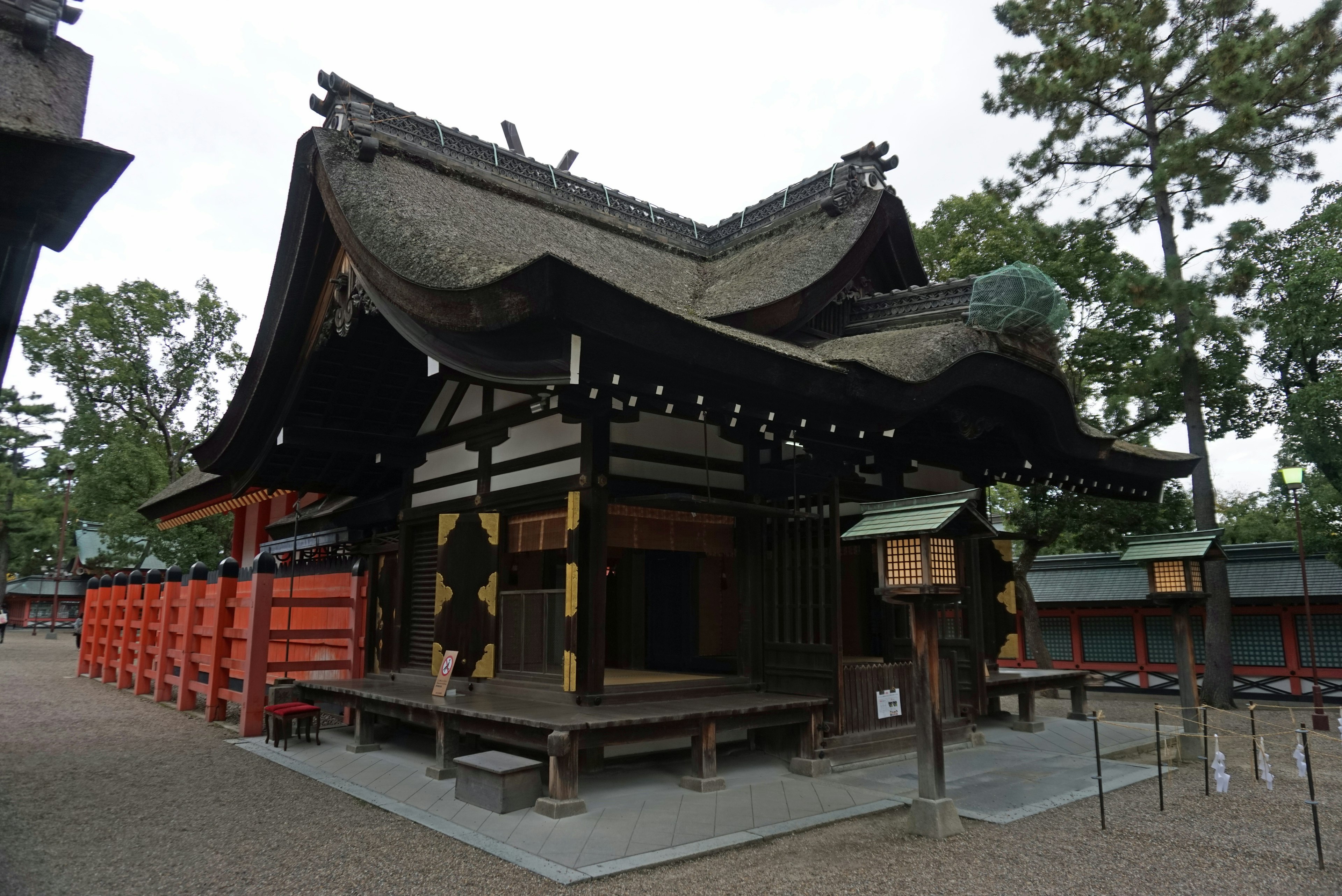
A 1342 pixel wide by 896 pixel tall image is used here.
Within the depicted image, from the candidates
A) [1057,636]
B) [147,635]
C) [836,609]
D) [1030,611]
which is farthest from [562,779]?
[1057,636]

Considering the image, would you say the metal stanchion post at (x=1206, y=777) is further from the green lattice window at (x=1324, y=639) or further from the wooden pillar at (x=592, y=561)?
the green lattice window at (x=1324, y=639)

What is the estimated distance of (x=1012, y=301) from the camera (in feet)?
27.0

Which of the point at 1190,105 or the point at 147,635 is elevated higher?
the point at 1190,105

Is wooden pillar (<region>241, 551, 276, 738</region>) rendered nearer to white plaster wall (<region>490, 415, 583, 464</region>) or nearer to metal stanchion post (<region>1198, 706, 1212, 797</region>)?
white plaster wall (<region>490, 415, 583, 464</region>)

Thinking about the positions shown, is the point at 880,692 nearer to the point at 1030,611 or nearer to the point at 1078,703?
the point at 1078,703

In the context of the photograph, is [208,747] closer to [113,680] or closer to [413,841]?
[413,841]

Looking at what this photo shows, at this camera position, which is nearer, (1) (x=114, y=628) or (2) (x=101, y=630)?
(1) (x=114, y=628)

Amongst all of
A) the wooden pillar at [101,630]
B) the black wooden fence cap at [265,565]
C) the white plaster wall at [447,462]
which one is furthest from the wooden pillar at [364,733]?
the wooden pillar at [101,630]

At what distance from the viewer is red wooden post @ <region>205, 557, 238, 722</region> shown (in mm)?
10094

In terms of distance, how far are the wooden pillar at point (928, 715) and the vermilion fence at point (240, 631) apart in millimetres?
6969

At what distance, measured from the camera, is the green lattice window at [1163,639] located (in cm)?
1689

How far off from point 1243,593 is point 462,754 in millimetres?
15283

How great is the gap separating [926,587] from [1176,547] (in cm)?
441

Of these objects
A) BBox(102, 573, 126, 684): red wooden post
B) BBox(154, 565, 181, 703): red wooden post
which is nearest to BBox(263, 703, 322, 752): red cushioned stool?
BBox(154, 565, 181, 703): red wooden post
